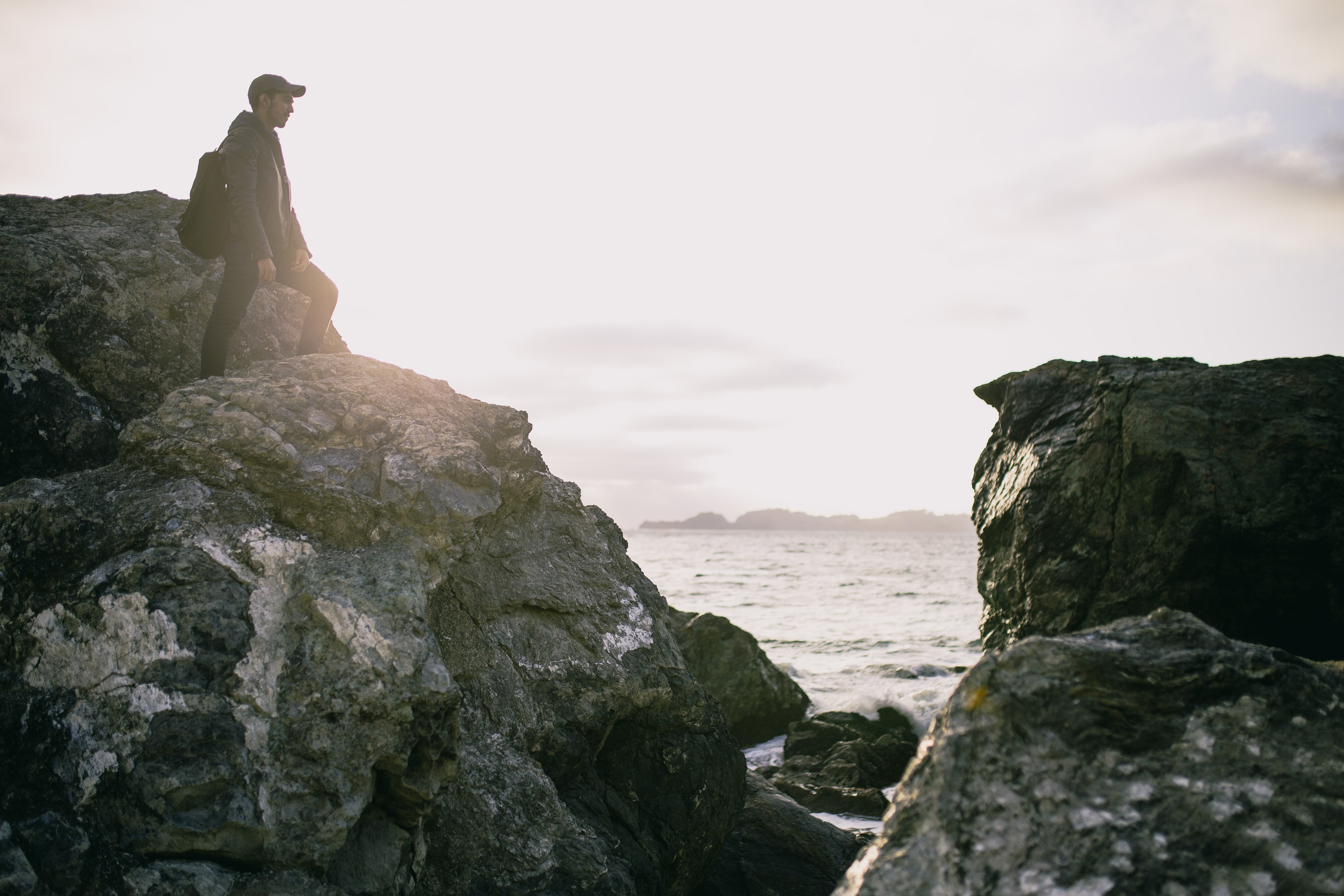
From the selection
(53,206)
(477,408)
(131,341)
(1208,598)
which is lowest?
(1208,598)

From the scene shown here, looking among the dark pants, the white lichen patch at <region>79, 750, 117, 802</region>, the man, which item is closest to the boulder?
the dark pants

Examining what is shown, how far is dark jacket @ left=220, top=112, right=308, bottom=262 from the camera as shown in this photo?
17.8ft

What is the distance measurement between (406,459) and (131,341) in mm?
2450

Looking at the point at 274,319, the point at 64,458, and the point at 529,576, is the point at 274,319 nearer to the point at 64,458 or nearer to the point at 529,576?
the point at 64,458

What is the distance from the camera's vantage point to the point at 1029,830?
222 cm

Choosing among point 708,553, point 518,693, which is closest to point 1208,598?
point 518,693

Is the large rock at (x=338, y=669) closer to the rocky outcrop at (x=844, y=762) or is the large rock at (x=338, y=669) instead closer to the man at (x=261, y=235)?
the man at (x=261, y=235)

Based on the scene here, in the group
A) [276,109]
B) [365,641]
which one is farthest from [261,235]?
[365,641]

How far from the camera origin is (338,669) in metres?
3.39

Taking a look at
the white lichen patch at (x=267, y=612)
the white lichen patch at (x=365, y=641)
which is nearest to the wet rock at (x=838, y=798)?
the white lichen patch at (x=365, y=641)

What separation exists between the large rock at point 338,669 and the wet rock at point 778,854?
495 mm

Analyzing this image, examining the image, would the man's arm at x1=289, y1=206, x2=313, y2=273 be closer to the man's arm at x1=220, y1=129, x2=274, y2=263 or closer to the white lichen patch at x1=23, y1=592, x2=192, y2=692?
the man's arm at x1=220, y1=129, x2=274, y2=263

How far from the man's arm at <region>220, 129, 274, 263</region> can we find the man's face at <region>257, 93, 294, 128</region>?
1.04 ft

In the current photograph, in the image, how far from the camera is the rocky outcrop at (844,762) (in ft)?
27.0
